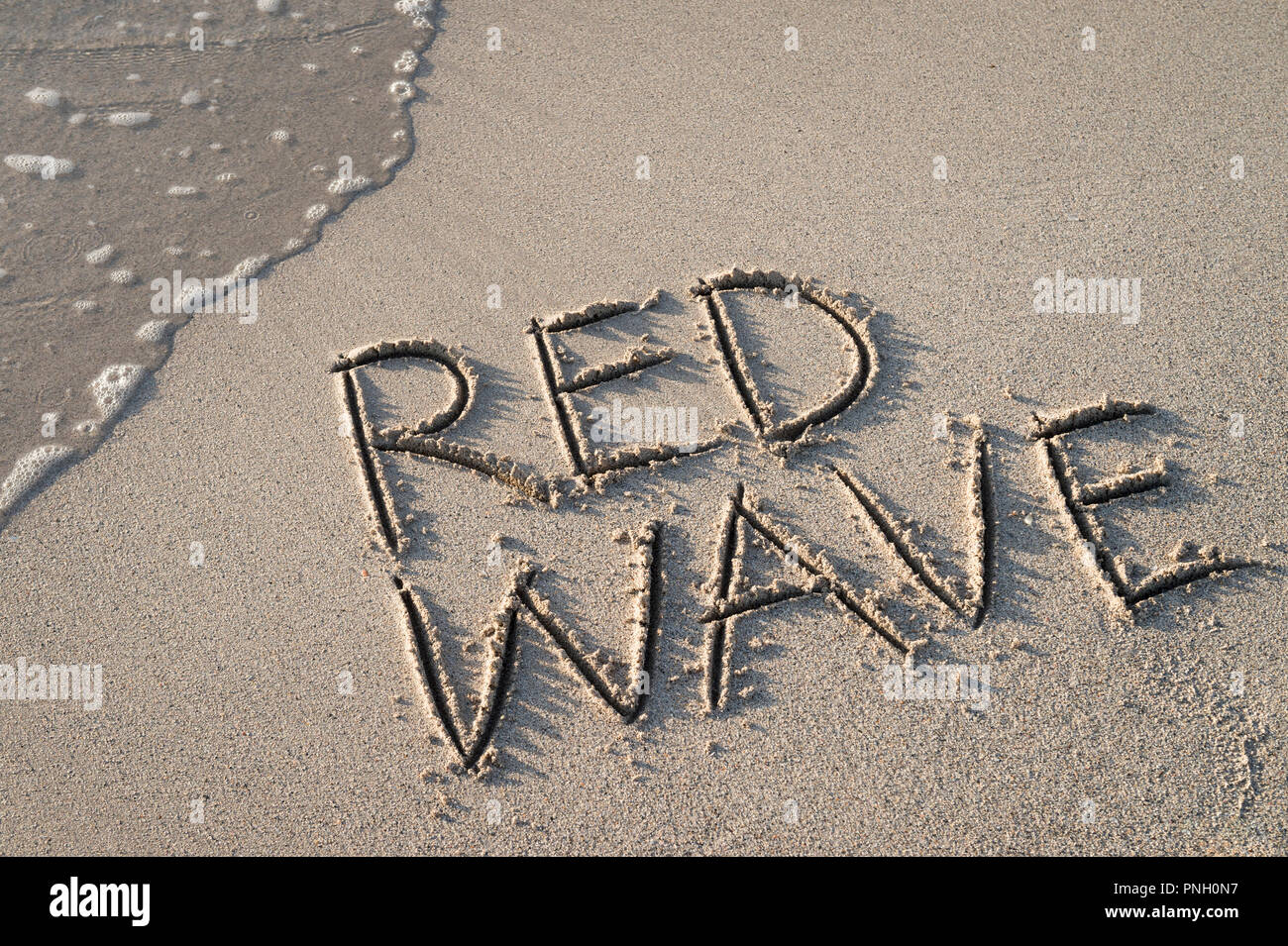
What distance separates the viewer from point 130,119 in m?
4.34

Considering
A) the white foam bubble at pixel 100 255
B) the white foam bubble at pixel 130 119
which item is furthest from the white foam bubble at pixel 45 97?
the white foam bubble at pixel 100 255

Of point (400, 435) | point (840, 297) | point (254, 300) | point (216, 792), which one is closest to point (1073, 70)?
point (840, 297)

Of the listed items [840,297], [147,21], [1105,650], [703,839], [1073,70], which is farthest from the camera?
[147,21]

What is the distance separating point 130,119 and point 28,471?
203 centimetres

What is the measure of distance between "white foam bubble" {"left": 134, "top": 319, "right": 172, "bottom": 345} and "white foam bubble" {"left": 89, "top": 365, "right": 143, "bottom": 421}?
14cm

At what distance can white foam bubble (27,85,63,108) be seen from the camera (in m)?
4.39

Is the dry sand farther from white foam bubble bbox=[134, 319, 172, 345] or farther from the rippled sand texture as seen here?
the rippled sand texture

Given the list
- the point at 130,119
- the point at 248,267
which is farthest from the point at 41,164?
the point at 248,267

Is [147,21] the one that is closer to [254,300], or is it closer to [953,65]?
[254,300]

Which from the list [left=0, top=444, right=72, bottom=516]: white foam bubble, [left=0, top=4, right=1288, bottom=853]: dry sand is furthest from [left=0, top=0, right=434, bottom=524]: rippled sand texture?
[left=0, top=4, right=1288, bottom=853]: dry sand

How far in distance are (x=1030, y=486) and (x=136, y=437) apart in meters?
Answer: 3.15

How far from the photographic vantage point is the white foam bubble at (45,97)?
4.39 meters

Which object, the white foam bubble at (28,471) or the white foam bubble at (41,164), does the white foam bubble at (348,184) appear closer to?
the white foam bubble at (41,164)

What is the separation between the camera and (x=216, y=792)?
262 cm
